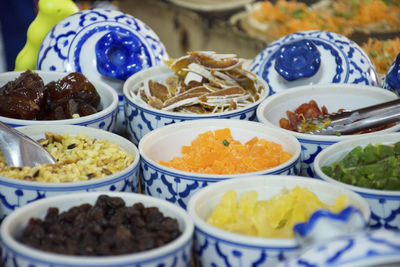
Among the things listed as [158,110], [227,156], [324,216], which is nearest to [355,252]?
[324,216]

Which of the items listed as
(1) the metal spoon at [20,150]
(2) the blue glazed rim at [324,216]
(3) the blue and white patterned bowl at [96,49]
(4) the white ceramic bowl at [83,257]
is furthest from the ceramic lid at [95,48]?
(2) the blue glazed rim at [324,216]

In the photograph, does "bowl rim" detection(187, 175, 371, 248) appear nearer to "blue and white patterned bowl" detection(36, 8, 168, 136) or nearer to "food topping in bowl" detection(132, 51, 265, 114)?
"food topping in bowl" detection(132, 51, 265, 114)

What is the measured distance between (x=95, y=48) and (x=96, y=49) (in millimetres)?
30

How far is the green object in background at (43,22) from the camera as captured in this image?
205cm

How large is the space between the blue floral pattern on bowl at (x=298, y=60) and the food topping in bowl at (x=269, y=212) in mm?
670

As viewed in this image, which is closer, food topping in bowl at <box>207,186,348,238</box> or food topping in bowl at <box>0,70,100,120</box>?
food topping in bowl at <box>207,186,348,238</box>

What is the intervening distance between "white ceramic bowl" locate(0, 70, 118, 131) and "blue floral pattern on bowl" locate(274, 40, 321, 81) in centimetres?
54

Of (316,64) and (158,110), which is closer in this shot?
(158,110)

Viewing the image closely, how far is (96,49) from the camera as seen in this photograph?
183cm

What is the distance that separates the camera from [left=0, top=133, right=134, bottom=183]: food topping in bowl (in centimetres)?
130

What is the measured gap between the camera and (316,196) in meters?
1.22

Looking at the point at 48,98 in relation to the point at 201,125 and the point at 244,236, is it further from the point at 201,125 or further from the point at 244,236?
the point at 244,236

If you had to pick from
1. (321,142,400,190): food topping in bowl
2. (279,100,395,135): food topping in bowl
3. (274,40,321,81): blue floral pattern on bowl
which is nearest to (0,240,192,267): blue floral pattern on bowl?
(321,142,400,190): food topping in bowl

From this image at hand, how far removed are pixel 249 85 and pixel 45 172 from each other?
826mm
